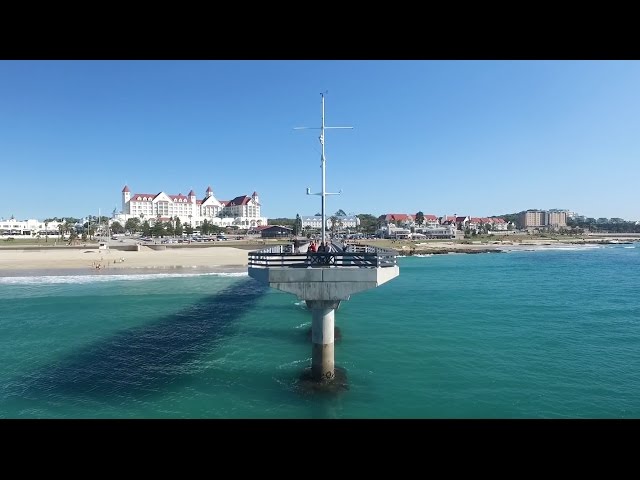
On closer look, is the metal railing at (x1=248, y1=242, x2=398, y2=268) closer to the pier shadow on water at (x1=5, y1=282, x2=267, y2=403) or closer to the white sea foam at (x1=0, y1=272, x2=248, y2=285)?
the pier shadow on water at (x1=5, y1=282, x2=267, y2=403)

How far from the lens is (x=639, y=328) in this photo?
26672 mm

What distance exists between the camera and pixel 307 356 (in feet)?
67.8

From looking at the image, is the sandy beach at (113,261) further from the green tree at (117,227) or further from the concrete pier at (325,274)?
the green tree at (117,227)

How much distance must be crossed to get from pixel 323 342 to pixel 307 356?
15.4 feet

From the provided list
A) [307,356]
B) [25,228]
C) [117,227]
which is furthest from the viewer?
[117,227]

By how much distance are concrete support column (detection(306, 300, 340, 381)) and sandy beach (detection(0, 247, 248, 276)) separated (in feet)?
162

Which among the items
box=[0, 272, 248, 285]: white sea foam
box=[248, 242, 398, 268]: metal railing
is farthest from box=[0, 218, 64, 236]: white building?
box=[248, 242, 398, 268]: metal railing

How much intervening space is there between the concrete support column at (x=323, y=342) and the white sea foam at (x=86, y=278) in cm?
4363

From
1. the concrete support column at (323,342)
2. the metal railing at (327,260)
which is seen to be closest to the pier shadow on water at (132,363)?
the concrete support column at (323,342)

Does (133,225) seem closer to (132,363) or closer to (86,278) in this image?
(86,278)

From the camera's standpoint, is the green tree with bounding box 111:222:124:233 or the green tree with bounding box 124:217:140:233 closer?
the green tree with bounding box 124:217:140:233

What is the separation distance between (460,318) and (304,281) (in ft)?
62.8

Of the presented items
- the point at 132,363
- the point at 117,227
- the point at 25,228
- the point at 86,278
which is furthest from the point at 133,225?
the point at 132,363

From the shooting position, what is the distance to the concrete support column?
1623 cm
